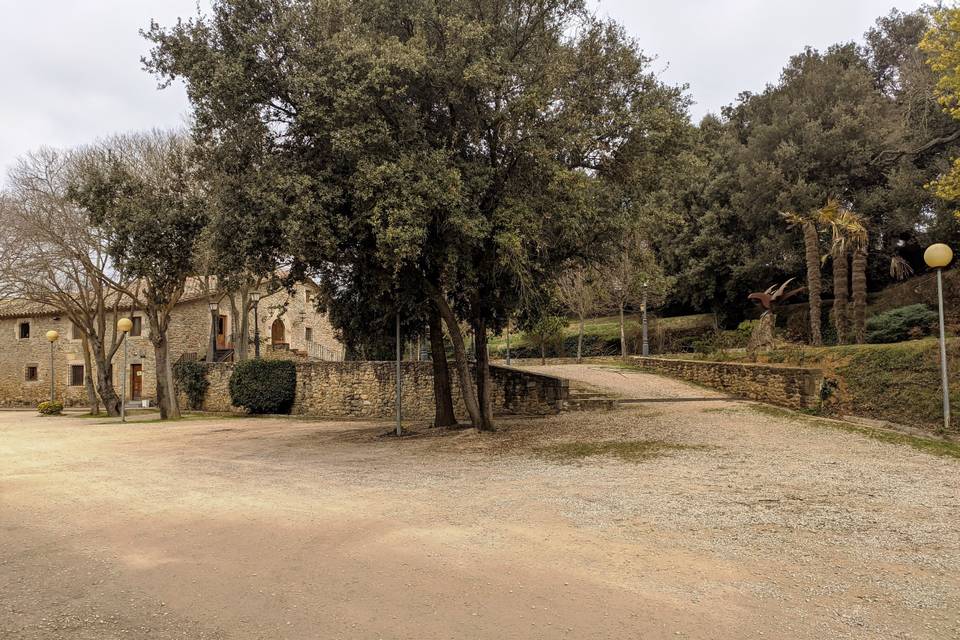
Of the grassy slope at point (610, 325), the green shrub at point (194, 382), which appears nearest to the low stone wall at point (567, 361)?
the grassy slope at point (610, 325)

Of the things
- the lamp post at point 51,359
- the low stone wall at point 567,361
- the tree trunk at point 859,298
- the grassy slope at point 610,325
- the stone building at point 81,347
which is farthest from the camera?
the grassy slope at point 610,325

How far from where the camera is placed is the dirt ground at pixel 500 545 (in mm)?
3816

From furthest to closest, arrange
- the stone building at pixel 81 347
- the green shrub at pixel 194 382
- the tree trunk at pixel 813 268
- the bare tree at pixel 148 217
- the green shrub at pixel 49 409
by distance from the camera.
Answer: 1. the stone building at pixel 81 347
2. the green shrub at pixel 194 382
3. the green shrub at pixel 49 409
4. the tree trunk at pixel 813 268
5. the bare tree at pixel 148 217

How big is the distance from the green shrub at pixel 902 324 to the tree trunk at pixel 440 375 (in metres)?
14.9

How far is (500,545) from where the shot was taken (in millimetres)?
5273

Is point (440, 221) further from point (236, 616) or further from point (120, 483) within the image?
point (236, 616)

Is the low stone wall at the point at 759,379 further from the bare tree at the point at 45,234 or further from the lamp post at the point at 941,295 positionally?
the bare tree at the point at 45,234

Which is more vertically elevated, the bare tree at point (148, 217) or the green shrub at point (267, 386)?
the bare tree at point (148, 217)

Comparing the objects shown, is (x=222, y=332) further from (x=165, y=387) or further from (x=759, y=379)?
(x=759, y=379)

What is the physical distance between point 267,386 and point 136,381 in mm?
14366

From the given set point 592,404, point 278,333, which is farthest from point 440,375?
point 278,333

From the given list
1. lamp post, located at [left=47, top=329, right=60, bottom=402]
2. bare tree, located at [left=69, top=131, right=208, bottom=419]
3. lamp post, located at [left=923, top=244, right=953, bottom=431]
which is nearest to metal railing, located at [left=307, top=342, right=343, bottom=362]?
lamp post, located at [left=47, top=329, right=60, bottom=402]

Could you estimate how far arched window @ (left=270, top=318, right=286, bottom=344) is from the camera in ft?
117

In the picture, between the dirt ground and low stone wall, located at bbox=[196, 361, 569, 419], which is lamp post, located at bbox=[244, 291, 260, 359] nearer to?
low stone wall, located at bbox=[196, 361, 569, 419]
